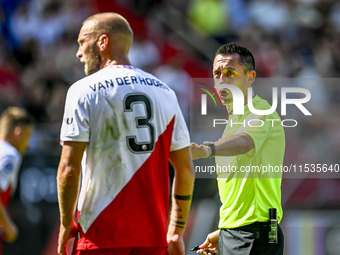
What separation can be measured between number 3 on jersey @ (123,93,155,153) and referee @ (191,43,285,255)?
77 cm

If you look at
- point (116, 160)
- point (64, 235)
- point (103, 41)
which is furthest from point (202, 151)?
point (64, 235)

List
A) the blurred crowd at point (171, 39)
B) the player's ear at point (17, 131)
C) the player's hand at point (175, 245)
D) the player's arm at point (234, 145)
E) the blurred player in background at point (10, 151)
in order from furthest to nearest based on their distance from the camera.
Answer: the blurred crowd at point (171, 39), the player's ear at point (17, 131), the blurred player in background at point (10, 151), the player's arm at point (234, 145), the player's hand at point (175, 245)

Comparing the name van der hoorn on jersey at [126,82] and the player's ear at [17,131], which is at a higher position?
the player's ear at [17,131]

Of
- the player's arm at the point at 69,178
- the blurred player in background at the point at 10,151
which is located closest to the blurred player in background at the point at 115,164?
the player's arm at the point at 69,178

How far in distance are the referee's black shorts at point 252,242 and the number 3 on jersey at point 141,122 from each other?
103 cm

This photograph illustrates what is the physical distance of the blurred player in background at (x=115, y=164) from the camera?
2758 millimetres

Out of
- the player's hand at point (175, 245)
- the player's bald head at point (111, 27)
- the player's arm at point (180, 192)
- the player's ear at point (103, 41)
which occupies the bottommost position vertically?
the player's hand at point (175, 245)

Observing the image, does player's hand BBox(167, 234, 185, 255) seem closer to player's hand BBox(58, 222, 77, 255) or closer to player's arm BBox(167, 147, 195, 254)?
player's arm BBox(167, 147, 195, 254)

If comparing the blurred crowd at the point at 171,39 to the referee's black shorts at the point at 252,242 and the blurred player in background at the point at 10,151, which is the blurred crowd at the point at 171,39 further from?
the referee's black shorts at the point at 252,242

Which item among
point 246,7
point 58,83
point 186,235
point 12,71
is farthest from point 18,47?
point 186,235

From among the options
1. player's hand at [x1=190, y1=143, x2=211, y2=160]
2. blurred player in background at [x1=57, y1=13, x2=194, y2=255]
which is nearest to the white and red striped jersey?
blurred player in background at [x1=57, y1=13, x2=194, y2=255]

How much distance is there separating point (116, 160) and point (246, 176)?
1.11 metres

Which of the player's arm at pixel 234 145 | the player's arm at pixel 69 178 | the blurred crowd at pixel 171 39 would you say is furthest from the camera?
the blurred crowd at pixel 171 39

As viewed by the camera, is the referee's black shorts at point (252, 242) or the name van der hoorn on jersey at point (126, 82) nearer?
the name van der hoorn on jersey at point (126, 82)
